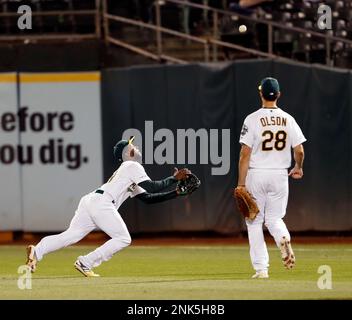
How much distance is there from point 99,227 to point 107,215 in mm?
159

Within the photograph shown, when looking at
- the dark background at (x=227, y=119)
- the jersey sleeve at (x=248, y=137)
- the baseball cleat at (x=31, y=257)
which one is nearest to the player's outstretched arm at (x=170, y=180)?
the jersey sleeve at (x=248, y=137)

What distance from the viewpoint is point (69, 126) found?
20688mm

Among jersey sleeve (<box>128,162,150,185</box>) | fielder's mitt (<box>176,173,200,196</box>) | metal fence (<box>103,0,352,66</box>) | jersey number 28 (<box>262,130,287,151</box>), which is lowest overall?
fielder's mitt (<box>176,173,200,196</box>)

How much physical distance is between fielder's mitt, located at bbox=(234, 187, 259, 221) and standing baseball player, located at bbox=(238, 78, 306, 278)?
0.06m

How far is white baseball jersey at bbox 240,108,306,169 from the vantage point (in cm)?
1264

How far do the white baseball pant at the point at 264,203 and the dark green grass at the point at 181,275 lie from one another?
1.03 feet

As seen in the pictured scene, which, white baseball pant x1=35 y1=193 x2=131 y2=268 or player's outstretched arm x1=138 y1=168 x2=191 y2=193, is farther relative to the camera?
white baseball pant x1=35 y1=193 x2=131 y2=268

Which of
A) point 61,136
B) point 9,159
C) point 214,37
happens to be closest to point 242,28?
point 214,37

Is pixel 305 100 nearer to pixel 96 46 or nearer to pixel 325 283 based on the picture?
pixel 96 46

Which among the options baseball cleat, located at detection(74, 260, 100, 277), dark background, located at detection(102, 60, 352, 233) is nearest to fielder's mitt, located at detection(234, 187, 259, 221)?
baseball cleat, located at detection(74, 260, 100, 277)

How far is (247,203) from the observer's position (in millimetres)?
12633

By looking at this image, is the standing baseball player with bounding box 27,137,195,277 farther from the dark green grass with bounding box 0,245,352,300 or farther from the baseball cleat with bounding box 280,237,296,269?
the baseball cleat with bounding box 280,237,296,269
